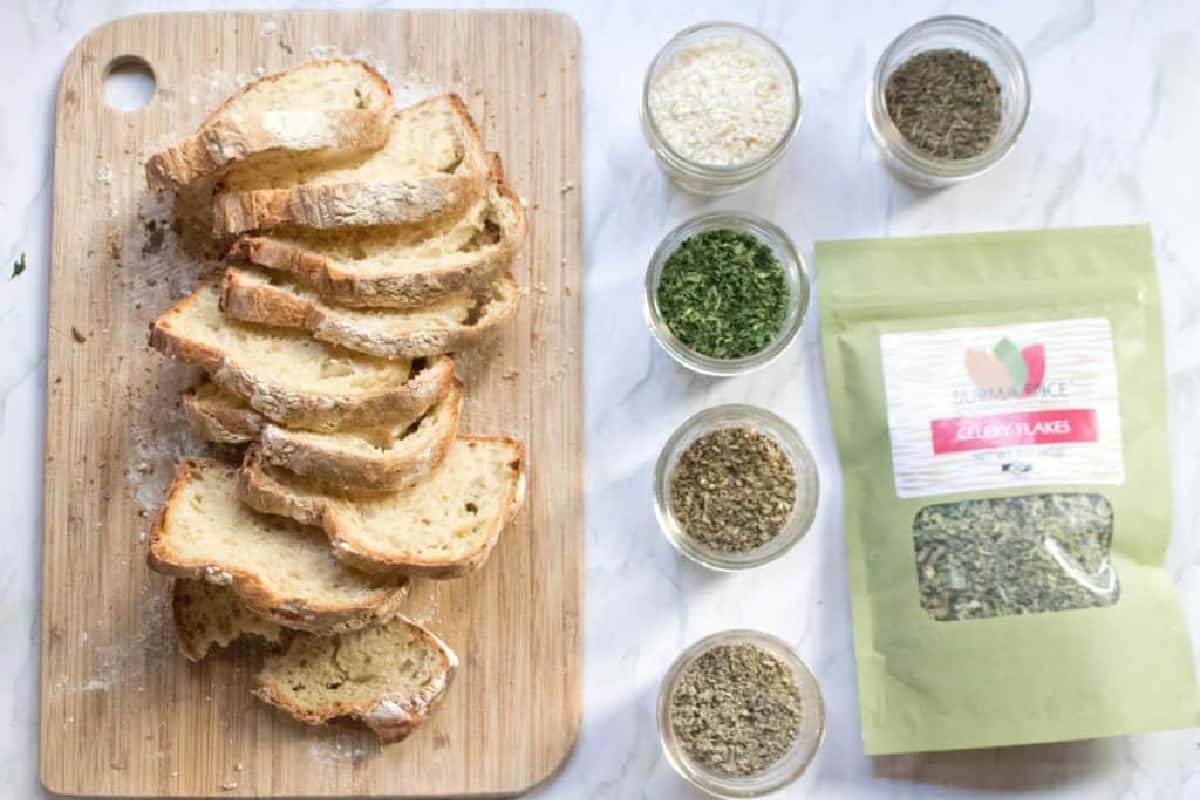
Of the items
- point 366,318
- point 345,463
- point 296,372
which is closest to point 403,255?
point 366,318

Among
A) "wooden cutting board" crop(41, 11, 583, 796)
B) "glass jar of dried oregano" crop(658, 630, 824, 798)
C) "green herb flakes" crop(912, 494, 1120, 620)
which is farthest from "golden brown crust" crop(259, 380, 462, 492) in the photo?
"green herb flakes" crop(912, 494, 1120, 620)

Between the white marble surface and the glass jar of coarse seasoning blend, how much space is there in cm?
14

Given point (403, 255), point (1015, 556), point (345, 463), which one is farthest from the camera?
point (1015, 556)

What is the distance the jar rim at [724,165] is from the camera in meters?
2.34

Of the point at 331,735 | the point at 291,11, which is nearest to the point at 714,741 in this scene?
the point at 331,735

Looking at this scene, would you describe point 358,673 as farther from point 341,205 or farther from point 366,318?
point 341,205

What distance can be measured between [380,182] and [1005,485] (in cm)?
126

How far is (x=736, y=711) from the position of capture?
2.32m

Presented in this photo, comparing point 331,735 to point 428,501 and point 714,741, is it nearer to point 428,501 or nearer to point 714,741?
point 428,501

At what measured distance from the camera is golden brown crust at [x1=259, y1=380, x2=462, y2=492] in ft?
7.09

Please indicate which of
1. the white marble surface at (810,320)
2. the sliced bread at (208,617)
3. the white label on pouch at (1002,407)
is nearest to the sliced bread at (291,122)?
the white marble surface at (810,320)

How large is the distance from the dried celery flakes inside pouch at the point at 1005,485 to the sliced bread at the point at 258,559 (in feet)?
3.02

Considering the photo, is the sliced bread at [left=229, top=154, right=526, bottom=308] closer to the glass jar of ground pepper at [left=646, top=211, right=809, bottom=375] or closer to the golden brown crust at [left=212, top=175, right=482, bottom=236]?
the golden brown crust at [left=212, top=175, right=482, bottom=236]

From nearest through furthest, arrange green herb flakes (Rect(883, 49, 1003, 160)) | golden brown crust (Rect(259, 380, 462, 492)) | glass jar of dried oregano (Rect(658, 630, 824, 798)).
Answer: golden brown crust (Rect(259, 380, 462, 492))
glass jar of dried oregano (Rect(658, 630, 824, 798))
green herb flakes (Rect(883, 49, 1003, 160))
